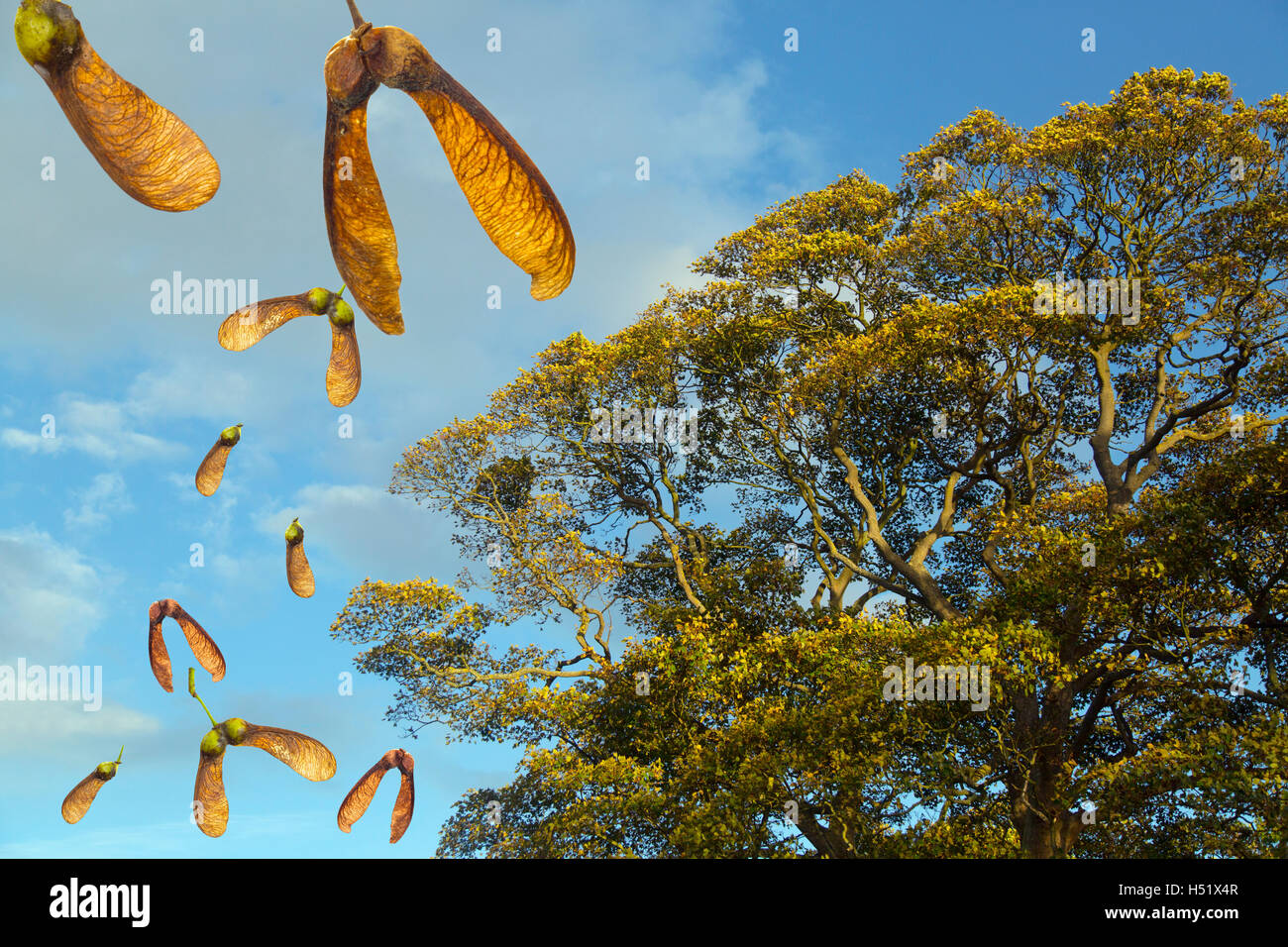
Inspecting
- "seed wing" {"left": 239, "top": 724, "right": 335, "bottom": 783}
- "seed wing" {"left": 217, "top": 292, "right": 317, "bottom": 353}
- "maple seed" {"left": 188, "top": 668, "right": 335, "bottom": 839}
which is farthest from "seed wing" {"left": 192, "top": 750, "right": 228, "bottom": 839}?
"seed wing" {"left": 217, "top": 292, "right": 317, "bottom": 353}

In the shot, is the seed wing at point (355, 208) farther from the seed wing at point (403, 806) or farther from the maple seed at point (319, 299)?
the seed wing at point (403, 806)

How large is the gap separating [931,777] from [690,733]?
325 cm

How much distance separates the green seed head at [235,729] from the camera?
3963mm

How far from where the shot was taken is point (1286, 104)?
14.8 m

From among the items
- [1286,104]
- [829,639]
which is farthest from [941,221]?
[829,639]

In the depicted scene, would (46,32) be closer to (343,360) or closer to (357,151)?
(357,151)

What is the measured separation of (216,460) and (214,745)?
4.78 ft

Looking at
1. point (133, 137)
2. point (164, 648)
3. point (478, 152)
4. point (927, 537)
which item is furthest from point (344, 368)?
point (927, 537)

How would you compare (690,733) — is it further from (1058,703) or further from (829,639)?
(1058,703)

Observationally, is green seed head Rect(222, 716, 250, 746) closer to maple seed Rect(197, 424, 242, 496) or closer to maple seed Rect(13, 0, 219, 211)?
maple seed Rect(197, 424, 242, 496)

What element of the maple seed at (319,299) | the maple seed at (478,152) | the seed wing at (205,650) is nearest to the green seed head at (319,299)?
the maple seed at (319,299)

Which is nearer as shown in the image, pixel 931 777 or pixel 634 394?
pixel 931 777

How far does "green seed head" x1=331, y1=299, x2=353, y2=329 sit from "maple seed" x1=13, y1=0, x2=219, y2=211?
42.8 inches

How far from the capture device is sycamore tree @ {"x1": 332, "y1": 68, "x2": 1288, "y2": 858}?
10.4 meters
